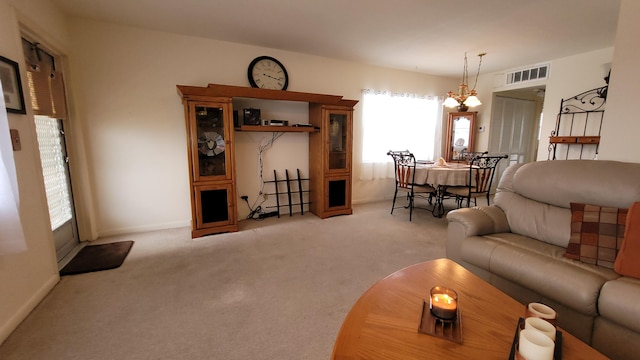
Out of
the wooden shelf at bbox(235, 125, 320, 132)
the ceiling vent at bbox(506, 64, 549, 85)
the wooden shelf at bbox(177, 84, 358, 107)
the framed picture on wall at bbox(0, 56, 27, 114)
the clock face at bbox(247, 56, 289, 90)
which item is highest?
the ceiling vent at bbox(506, 64, 549, 85)

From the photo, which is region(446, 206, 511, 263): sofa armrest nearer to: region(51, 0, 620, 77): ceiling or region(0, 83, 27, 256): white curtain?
region(51, 0, 620, 77): ceiling

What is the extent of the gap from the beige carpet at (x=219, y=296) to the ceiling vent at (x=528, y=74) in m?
3.23

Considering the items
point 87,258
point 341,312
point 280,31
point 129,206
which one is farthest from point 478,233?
point 129,206

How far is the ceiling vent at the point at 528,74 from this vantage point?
416cm

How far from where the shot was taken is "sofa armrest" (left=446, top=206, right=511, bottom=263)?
6.44 feet

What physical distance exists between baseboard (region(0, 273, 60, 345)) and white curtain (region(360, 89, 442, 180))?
12.8 feet

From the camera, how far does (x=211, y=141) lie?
308 centimetres

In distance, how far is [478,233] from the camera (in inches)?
77.3

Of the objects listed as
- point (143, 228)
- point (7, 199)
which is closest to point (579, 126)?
point (7, 199)

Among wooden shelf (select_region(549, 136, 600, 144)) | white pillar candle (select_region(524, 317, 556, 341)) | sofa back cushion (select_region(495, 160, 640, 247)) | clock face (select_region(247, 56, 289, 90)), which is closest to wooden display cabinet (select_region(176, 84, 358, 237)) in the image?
clock face (select_region(247, 56, 289, 90))

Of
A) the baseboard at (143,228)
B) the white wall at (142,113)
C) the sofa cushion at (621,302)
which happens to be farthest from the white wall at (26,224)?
the sofa cushion at (621,302)

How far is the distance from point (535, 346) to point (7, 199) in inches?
96.3

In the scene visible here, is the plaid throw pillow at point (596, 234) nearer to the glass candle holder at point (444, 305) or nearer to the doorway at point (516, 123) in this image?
the glass candle holder at point (444, 305)

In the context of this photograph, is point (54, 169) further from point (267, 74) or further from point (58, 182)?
point (267, 74)
